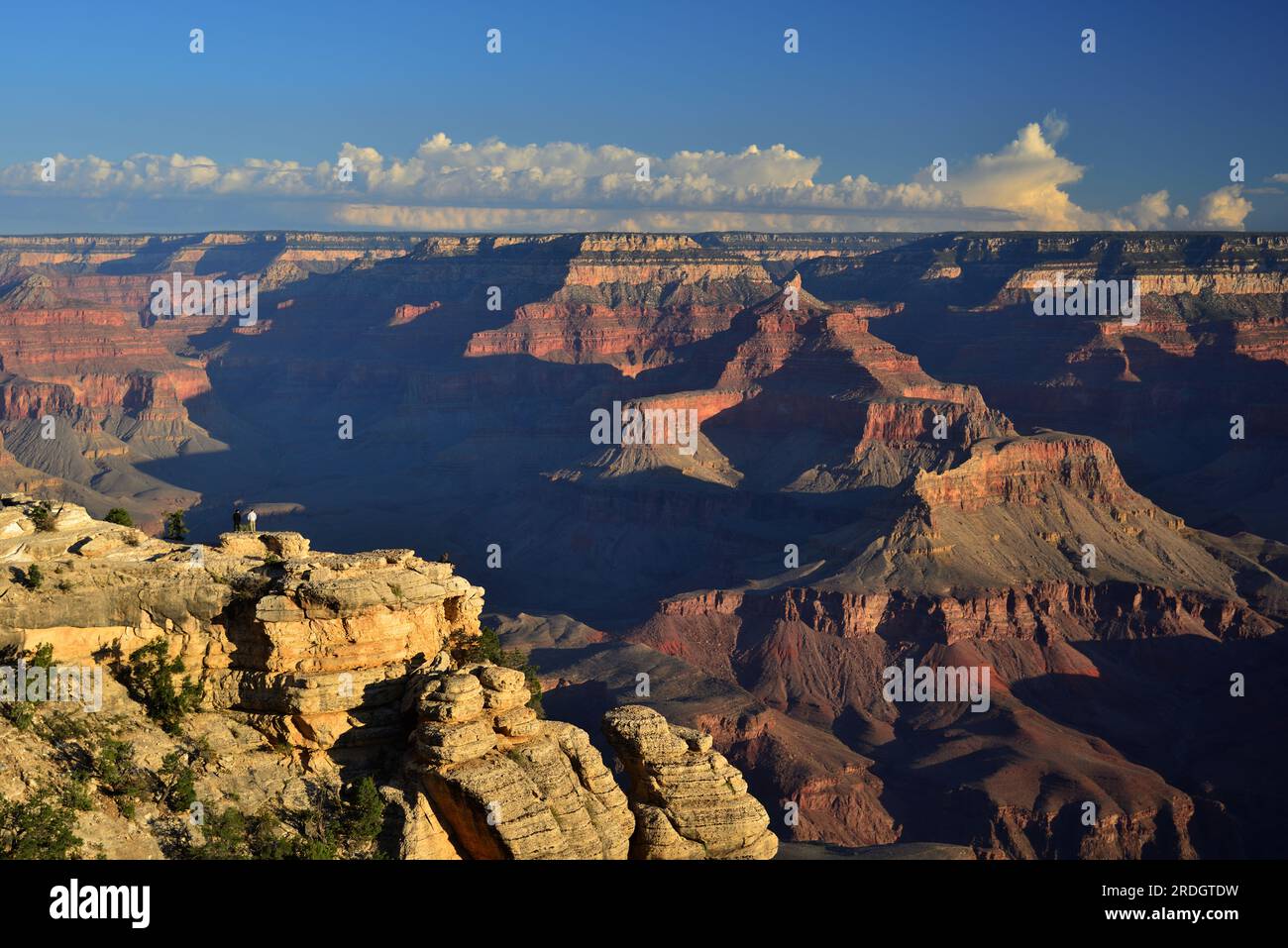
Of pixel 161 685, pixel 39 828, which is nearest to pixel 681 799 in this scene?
pixel 161 685

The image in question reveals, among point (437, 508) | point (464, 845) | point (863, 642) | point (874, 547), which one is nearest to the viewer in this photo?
point (464, 845)

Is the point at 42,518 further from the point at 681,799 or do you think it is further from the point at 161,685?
the point at 681,799

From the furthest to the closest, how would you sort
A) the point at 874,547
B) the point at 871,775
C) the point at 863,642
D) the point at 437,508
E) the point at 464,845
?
the point at 437,508 → the point at 874,547 → the point at 863,642 → the point at 871,775 → the point at 464,845

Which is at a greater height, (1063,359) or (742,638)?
(1063,359)

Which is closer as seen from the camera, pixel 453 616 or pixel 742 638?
pixel 453 616

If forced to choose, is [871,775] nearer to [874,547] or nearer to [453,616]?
[874,547]
